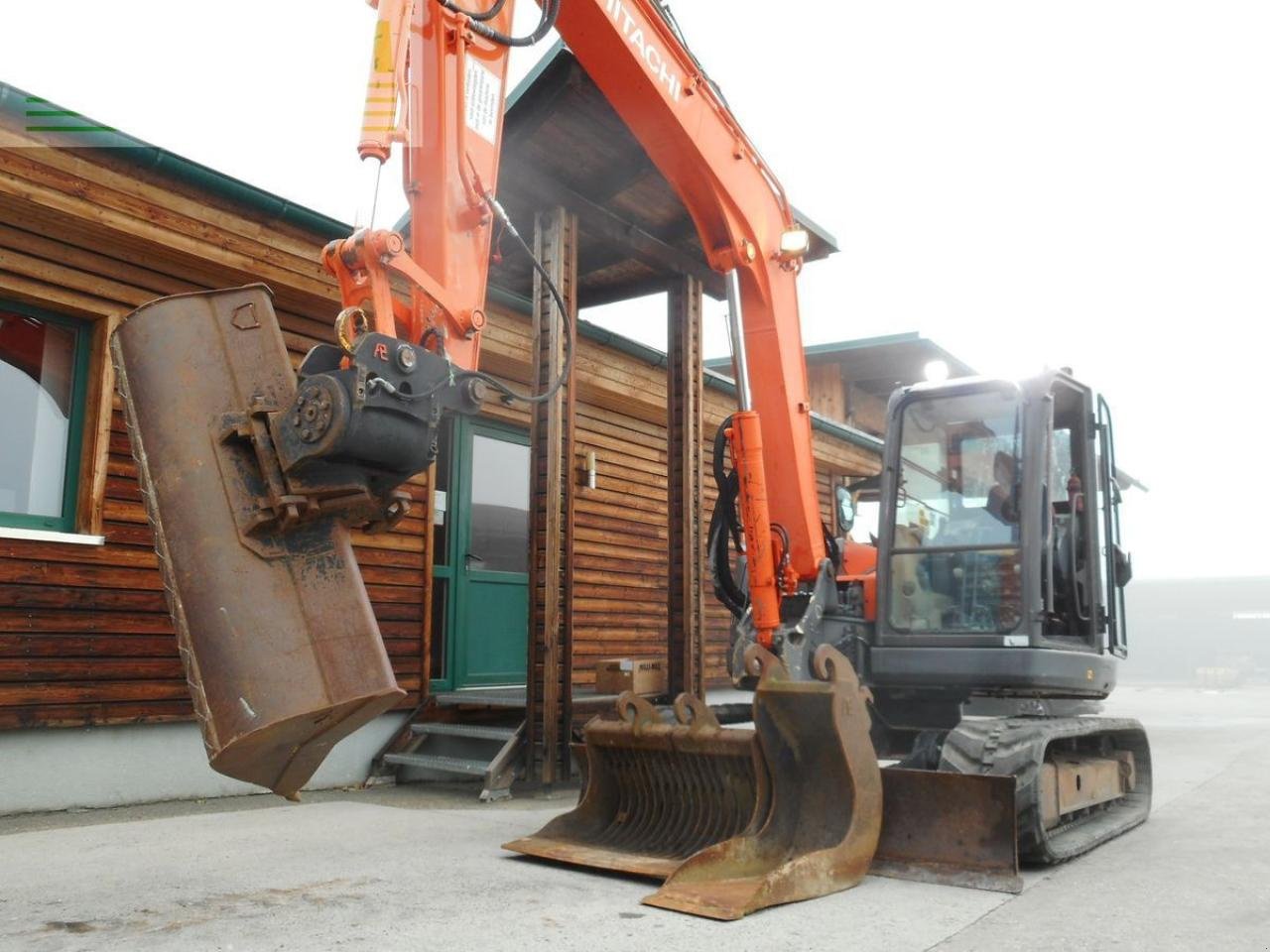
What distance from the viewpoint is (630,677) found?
7.24 meters

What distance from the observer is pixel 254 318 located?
9.96ft

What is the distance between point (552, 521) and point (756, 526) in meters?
1.97

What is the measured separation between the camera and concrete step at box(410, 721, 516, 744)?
6.29 metres

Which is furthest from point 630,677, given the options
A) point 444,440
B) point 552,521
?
point 444,440

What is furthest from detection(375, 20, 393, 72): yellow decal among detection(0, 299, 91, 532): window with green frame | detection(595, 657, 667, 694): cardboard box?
detection(595, 657, 667, 694): cardboard box

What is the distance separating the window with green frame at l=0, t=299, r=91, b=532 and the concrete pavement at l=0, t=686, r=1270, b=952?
5.19ft

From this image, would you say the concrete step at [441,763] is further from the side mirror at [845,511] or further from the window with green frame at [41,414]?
the side mirror at [845,511]

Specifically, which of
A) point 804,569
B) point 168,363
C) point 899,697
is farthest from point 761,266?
point 168,363

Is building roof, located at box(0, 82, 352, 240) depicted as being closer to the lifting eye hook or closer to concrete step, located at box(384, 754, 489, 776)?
the lifting eye hook

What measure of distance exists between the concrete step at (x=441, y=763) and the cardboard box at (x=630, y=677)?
124cm

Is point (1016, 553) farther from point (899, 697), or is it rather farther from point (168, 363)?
point (168, 363)

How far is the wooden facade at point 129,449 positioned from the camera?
5273 mm

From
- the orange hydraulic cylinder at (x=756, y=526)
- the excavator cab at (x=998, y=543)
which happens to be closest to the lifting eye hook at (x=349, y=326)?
the orange hydraulic cylinder at (x=756, y=526)

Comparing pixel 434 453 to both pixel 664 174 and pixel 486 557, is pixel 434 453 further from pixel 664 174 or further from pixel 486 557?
pixel 486 557
